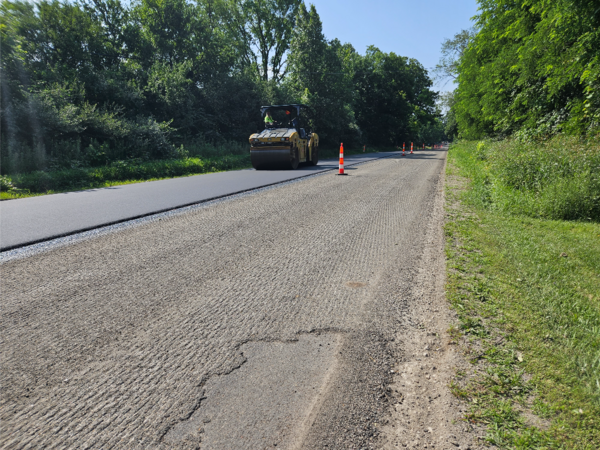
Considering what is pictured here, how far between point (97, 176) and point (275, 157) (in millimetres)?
6435

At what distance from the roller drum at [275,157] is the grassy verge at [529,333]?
10.8 meters

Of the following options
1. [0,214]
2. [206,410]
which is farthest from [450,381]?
[0,214]

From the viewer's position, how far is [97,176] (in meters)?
12.7

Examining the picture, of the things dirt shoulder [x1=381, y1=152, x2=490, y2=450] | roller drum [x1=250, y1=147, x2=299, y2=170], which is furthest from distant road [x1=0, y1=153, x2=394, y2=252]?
dirt shoulder [x1=381, y1=152, x2=490, y2=450]

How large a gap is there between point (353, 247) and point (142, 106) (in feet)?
67.3

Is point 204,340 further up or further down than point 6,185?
further down

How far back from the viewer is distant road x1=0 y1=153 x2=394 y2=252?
18.5 ft

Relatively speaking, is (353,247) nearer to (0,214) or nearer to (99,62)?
(0,214)

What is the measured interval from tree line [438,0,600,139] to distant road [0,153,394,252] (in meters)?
7.79

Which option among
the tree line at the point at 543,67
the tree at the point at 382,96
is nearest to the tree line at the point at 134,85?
the tree at the point at 382,96

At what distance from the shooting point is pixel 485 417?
6.30 ft

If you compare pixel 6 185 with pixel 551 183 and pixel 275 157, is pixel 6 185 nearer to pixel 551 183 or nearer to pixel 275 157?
pixel 275 157

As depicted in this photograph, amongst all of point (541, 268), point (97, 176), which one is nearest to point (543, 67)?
point (541, 268)

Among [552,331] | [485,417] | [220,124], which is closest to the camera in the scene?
[485,417]
